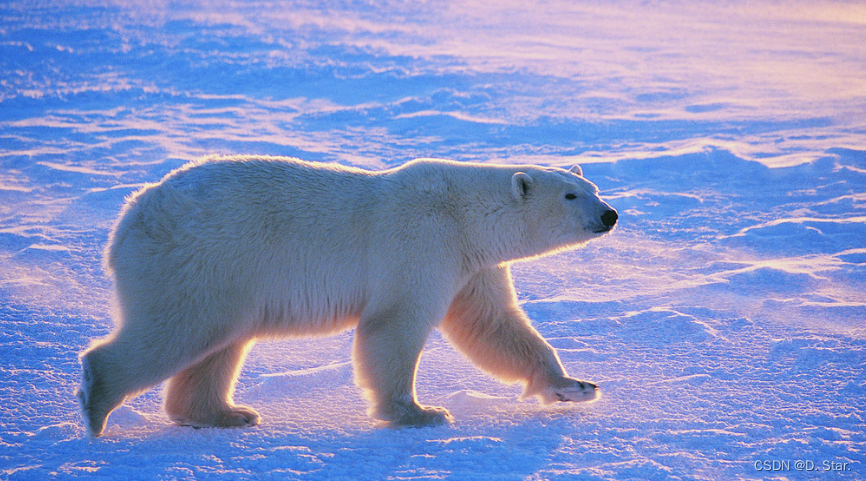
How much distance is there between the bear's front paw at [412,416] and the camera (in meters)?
3.19

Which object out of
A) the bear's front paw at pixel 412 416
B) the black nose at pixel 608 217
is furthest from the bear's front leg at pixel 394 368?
the black nose at pixel 608 217

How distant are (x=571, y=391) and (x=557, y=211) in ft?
2.72

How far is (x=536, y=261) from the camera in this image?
5.52m

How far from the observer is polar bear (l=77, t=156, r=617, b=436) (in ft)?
10.2

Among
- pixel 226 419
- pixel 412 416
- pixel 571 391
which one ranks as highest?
pixel 571 391

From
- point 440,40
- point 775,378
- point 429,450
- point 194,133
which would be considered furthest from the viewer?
point 440,40

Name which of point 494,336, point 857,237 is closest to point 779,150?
point 857,237

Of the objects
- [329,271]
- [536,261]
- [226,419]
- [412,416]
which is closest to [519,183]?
[329,271]

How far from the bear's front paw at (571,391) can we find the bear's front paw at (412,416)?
526 millimetres

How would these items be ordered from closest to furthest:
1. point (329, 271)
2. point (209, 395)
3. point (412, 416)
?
point (412, 416) < point (329, 271) < point (209, 395)

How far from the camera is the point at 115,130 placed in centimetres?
919

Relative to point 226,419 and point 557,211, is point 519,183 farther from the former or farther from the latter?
point 226,419

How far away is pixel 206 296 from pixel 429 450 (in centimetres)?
111

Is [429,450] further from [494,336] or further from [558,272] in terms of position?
[558,272]
